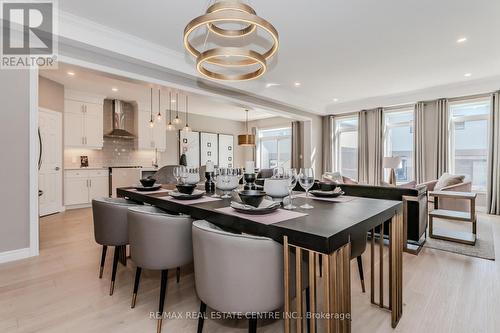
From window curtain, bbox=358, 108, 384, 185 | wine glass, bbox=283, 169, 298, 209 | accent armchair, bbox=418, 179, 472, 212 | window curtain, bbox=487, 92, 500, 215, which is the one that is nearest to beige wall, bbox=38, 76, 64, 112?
wine glass, bbox=283, 169, 298, 209

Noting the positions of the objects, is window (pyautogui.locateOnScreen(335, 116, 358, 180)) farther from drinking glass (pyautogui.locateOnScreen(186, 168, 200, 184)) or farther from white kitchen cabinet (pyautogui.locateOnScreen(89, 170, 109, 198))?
white kitchen cabinet (pyautogui.locateOnScreen(89, 170, 109, 198))

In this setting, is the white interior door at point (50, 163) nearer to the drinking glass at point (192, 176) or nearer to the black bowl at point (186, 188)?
the drinking glass at point (192, 176)

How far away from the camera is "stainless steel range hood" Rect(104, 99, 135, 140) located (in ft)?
20.3

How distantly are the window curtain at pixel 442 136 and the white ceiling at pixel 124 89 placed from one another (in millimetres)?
4081

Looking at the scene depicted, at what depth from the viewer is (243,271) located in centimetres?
113

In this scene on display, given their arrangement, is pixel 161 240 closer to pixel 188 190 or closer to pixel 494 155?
pixel 188 190

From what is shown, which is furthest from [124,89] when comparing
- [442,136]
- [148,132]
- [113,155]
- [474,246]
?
[442,136]

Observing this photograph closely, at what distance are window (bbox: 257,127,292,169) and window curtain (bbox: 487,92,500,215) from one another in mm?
4940

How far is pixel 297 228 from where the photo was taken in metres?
1.08

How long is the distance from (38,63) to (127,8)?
1.29 m

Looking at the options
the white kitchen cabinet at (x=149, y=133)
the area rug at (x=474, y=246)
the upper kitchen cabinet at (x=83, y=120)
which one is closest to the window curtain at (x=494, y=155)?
the area rug at (x=474, y=246)

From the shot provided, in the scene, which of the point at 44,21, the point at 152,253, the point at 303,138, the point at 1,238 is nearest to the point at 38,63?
the point at 44,21

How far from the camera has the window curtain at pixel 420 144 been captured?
→ 5645mm

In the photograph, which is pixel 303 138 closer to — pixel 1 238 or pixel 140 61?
pixel 140 61
